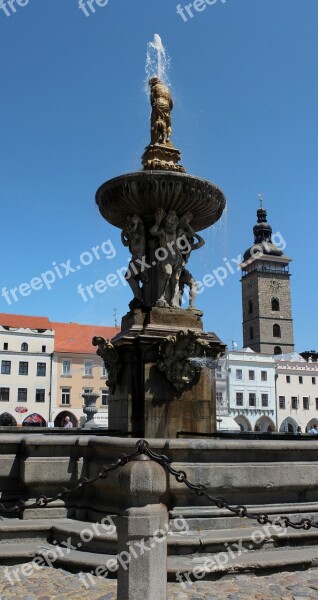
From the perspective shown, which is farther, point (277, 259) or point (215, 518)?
point (277, 259)

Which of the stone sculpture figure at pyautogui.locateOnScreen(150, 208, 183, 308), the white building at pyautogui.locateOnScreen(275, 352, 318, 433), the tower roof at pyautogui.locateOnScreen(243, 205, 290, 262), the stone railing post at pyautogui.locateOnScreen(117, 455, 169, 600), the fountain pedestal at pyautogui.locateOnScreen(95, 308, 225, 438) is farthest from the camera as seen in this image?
the tower roof at pyautogui.locateOnScreen(243, 205, 290, 262)

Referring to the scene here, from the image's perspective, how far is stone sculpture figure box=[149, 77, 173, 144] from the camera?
11.2m

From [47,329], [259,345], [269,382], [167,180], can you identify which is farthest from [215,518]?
[259,345]

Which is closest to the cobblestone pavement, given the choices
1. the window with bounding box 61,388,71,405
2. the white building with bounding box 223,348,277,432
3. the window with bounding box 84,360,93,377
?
the window with bounding box 61,388,71,405

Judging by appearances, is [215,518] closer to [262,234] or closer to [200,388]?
[200,388]

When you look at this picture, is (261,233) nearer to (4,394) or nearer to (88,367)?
(88,367)

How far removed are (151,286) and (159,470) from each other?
605 centimetres

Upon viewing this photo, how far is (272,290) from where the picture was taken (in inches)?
4274

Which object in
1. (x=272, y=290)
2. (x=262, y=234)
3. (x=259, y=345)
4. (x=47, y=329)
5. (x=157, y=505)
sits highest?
(x=262, y=234)

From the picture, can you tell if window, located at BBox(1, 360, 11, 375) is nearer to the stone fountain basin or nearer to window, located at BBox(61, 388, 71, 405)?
window, located at BBox(61, 388, 71, 405)

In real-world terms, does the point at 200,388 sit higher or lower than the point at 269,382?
lower

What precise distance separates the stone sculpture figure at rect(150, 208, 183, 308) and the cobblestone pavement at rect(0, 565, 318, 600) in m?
5.38

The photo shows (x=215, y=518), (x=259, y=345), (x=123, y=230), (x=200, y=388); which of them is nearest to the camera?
(x=215, y=518)

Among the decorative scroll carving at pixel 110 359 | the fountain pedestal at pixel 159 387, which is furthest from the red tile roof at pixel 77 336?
the fountain pedestal at pixel 159 387
